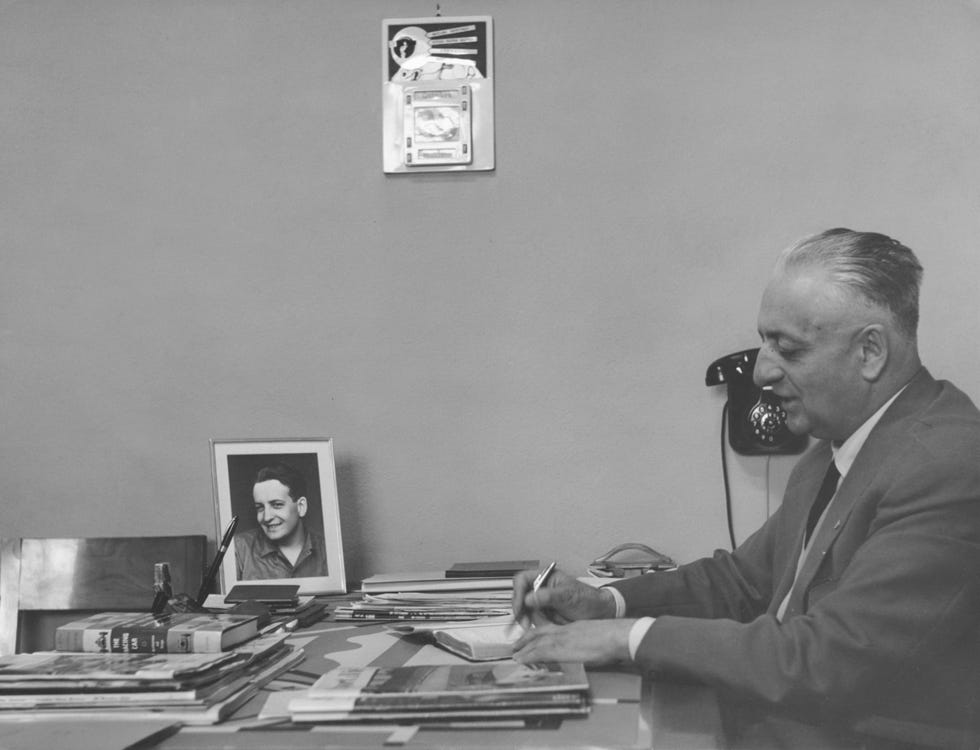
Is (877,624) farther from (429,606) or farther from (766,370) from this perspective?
(429,606)

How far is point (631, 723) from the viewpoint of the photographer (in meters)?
1.07

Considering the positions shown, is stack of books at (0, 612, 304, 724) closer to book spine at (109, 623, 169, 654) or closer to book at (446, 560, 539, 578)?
book spine at (109, 623, 169, 654)

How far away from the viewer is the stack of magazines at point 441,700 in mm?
1062

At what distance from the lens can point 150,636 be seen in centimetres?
131

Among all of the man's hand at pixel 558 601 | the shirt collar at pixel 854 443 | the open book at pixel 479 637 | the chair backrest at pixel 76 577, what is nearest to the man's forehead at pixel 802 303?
the shirt collar at pixel 854 443

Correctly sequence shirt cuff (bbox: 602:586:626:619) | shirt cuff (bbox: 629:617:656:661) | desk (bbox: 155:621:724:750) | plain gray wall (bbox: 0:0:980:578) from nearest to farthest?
1. desk (bbox: 155:621:724:750)
2. shirt cuff (bbox: 629:617:656:661)
3. shirt cuff (bbox: 602:586:626:619)
4. plain gray wall (bbox: 0:0:980:578)

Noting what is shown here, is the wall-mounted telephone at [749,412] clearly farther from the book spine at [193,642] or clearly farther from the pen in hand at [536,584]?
the book spine at [193,642]

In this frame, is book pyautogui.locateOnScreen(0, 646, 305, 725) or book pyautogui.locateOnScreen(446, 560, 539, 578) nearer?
book pyautogui.locateOnScreen(0, 646, 305, 725)

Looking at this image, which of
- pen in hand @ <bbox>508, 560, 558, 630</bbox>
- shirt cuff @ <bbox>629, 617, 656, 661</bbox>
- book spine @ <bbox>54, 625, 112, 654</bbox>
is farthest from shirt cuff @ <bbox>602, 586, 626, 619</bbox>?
book spine @ <bbox>54, 625, 112, 654</bbox>

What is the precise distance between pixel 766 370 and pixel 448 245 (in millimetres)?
822

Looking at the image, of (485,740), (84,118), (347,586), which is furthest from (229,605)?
(84,118)

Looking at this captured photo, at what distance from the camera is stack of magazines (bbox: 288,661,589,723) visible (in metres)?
1.06

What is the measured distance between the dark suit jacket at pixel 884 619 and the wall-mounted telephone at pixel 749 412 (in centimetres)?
59

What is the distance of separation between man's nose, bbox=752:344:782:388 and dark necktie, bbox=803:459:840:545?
18 centimetres
